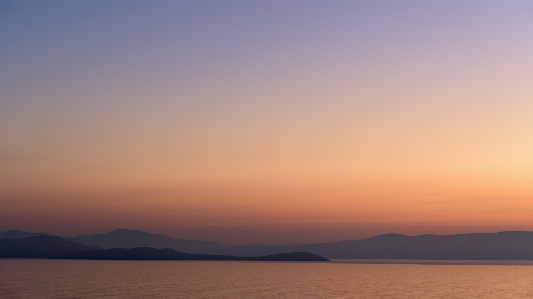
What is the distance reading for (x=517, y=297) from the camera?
86812 millimetres

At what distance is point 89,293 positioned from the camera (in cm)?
7919

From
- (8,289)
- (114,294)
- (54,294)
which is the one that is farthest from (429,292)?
(8,289)

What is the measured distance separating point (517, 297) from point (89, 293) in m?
60.9

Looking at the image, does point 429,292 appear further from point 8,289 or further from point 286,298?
point 8,289

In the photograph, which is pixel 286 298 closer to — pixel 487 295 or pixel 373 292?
pixel 373 292

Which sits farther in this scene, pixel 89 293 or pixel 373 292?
pixel 373 292

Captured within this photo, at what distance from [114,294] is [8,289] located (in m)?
19.7

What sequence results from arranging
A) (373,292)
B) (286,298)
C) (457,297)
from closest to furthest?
1. (286,298)
2. (457,297)
3. (373,292)

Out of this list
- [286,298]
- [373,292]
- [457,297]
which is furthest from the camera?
[373,292]

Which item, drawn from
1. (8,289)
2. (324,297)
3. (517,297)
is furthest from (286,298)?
(8,289)

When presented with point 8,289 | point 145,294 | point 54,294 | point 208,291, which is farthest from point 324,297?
point 8,289

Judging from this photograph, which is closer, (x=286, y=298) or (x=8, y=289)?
(x=286, y=298)

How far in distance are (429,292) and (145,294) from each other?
44.0m

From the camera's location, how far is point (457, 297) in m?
83.9
